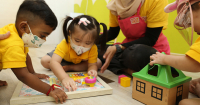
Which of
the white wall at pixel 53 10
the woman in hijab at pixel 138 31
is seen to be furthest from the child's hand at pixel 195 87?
the white wall at pixel 53 10

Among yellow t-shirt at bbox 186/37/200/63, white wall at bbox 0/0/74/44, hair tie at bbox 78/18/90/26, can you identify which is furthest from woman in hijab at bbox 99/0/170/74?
white wall at bbox 0/0/74/44

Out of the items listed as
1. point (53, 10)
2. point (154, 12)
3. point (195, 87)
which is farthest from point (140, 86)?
point (53, 10)

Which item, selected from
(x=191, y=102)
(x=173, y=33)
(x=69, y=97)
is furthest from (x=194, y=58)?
(x=173, y=33)

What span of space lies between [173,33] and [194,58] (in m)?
1.45

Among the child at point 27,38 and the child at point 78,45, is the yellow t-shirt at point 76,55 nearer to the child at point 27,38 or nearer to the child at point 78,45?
the child at point 78,45

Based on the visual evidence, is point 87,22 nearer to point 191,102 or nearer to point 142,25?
point 142,25

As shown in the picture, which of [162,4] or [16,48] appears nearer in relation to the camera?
[16,48]

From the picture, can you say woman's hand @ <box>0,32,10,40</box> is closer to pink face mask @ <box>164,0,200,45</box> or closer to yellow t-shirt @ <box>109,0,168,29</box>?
pink face mask @ <box>164,0,200,45</box>

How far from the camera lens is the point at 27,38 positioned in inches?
28.9

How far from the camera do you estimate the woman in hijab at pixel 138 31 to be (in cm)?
96

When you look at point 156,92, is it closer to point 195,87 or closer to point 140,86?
point 140,86

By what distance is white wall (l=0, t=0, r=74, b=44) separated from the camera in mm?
2510

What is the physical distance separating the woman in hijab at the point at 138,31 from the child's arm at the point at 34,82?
42 centimetres

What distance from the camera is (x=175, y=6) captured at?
0.65 metres
